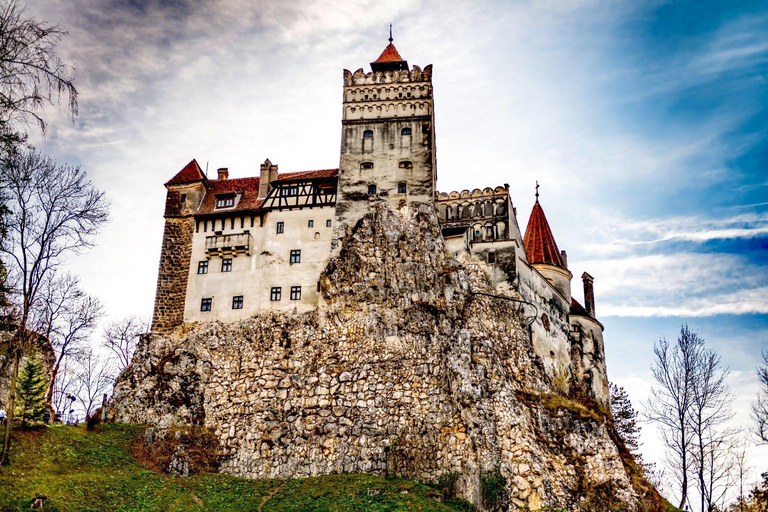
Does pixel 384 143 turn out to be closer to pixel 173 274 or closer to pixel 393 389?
pixel 173 274

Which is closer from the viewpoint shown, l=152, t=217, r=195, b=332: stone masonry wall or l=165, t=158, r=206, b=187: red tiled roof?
l=152, t=217, r=195, b=332: stone masonry wall

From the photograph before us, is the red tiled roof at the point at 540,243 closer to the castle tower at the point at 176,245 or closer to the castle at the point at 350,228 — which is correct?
the castle at the point at 350,228

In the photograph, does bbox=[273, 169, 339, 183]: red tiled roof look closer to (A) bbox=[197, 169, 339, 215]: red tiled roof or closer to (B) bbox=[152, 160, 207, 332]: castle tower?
(A) bbox=[197, 169, 339, 215]: red tiled roof

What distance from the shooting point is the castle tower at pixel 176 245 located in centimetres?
5328

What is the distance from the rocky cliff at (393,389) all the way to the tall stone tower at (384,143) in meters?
1.56

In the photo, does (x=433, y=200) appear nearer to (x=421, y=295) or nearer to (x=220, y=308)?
(x=421, y=295)

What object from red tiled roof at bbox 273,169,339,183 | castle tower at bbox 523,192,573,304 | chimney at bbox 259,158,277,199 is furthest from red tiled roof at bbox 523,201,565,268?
chimney at bbox 259,158,277,199

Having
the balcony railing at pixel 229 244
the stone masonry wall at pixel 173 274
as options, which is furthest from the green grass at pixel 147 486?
the balcony railing at pixel 229 244

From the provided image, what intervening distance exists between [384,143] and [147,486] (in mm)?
29422

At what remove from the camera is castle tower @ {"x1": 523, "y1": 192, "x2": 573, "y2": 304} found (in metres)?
57.1

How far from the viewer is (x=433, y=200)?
2140 inches

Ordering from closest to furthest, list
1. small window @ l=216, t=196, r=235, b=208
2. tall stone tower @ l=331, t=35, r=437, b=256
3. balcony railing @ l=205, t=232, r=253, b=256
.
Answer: balcony railing @ l=205, t=232, r=253, b=256
tall stone tower @ l=331, t=35, r=437, b=256
small window @ l=216, t=196, r=235, b=208

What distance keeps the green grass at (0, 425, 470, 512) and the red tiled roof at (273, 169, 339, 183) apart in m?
22.0

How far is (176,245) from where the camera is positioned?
181 feet
